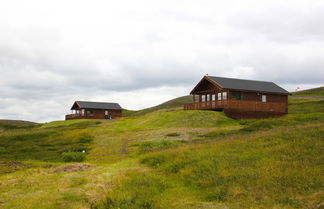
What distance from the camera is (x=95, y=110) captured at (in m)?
86.1

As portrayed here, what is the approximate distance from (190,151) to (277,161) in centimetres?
617

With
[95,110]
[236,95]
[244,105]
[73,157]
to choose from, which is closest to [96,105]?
[95,110]

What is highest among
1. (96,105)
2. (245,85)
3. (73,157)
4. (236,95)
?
(245,85)

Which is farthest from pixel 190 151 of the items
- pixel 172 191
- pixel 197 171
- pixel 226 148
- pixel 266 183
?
pixel 266 183

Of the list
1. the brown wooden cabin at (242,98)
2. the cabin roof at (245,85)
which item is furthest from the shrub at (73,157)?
the cabin roof at (245,85)

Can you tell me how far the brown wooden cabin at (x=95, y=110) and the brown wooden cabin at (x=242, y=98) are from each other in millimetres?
39125

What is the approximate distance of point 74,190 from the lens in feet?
44.4

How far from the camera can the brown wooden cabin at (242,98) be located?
47.5m

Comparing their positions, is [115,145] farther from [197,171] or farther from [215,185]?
[215,185]

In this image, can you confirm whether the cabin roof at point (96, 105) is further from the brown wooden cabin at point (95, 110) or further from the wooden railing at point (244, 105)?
the wooden railing at point (244, 105)

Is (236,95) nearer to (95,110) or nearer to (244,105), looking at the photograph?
(244,105)

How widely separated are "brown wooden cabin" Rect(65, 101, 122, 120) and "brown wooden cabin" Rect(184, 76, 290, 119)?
39.1 metres

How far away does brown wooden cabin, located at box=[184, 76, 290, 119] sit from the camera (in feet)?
156

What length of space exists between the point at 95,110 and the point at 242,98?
160ft
